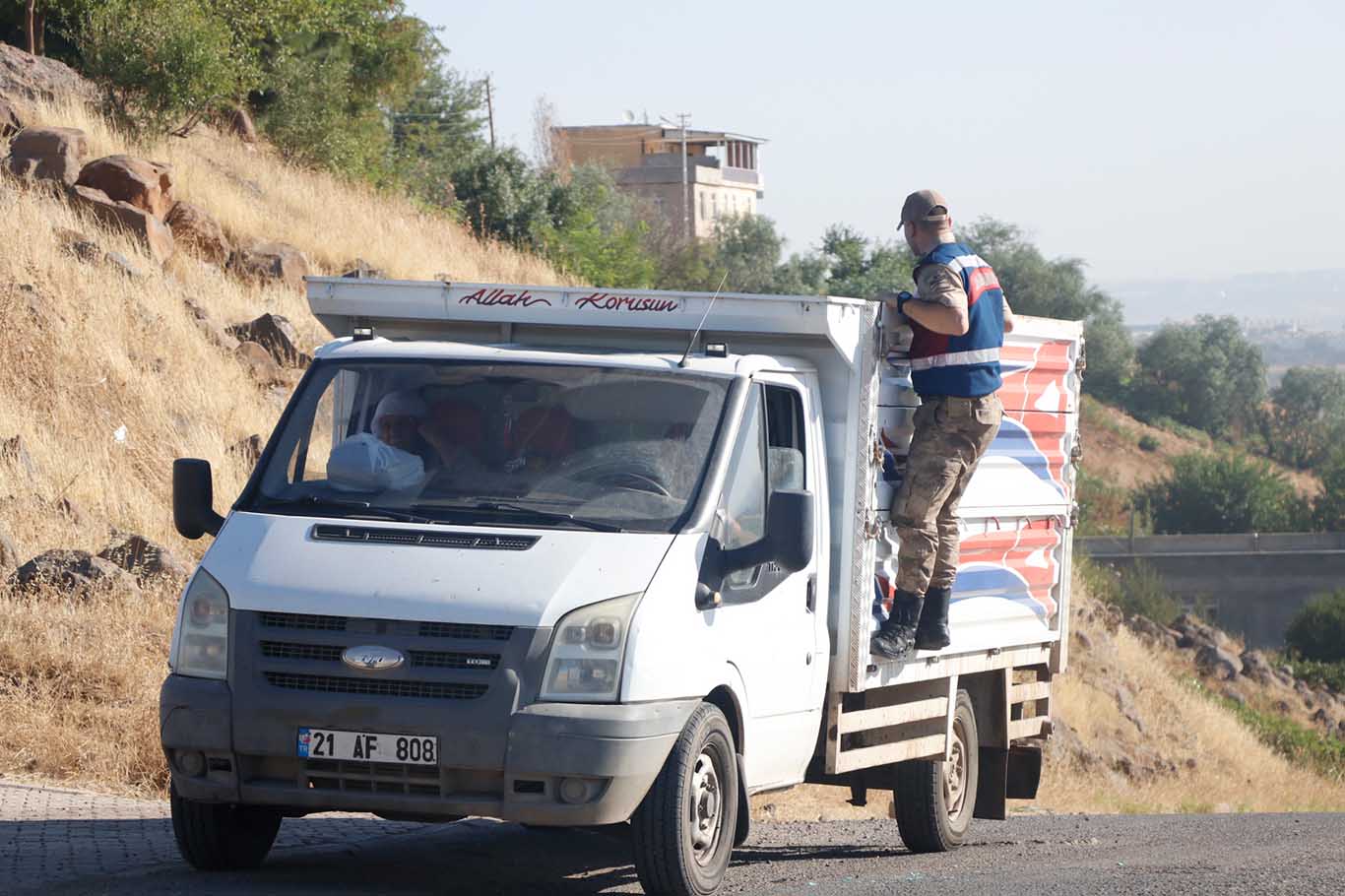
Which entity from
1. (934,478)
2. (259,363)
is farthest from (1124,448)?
(934,478)

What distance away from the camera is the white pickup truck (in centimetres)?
587

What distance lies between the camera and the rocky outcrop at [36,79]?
74.6 feet

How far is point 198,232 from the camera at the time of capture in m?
20.2

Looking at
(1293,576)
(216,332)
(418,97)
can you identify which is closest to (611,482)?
(216,332)

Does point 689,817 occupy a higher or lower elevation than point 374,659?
lower

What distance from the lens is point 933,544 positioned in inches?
309

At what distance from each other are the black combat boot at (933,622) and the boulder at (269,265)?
1375 cm

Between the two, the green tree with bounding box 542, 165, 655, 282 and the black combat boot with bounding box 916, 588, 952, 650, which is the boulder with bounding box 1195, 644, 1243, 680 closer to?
the green tree with bounding box 542, 165, 655, 282

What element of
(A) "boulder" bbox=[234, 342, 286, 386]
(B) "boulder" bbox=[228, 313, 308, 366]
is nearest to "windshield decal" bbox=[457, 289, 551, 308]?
(A) "boulder" bbox=[234, 342, 286, 386]

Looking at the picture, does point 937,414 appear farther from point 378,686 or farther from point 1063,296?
point 1063,296

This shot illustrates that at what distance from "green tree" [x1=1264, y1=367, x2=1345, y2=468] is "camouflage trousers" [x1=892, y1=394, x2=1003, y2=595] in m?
129

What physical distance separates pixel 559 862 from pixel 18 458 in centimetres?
724

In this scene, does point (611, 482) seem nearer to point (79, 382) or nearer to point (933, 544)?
point (933, 544)

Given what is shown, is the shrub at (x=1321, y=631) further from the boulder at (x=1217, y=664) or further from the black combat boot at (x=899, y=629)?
the black combat boot at (x=899, y=629)
